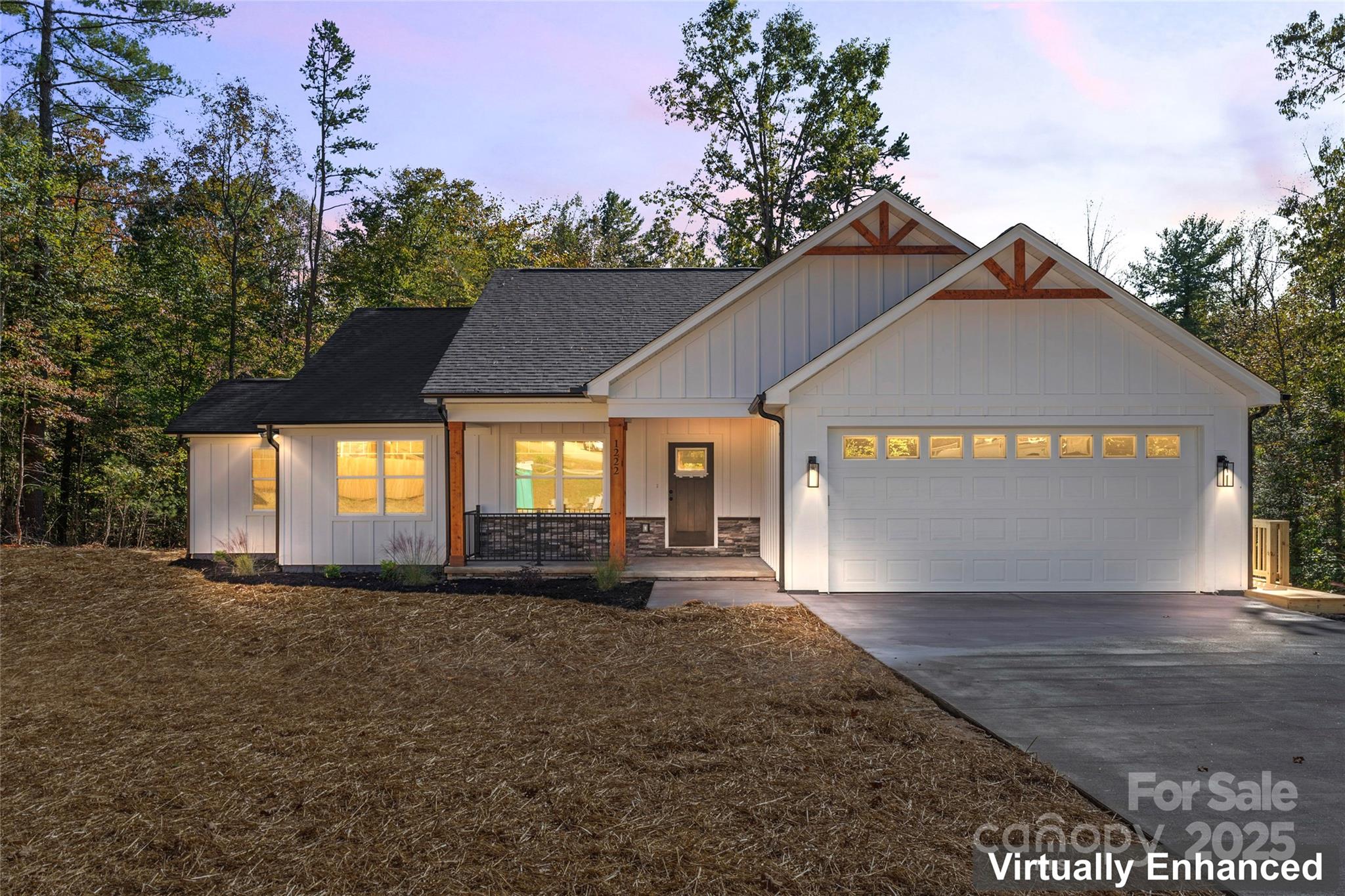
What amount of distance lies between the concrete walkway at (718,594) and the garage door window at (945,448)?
2909 mm

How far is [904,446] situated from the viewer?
38.9 feet

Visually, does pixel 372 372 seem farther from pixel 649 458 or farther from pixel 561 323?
pixel 649 458

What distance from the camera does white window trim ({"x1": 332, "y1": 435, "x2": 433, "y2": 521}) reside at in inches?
579

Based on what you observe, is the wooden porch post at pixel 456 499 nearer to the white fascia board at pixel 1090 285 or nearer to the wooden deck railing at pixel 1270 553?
the white fascia board at pixel 1090 285

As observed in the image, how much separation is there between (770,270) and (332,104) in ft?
61.3

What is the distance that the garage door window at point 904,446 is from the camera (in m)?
11.9

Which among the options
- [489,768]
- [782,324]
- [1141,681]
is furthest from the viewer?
[782,324]

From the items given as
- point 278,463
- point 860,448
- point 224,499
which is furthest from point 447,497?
point 860,448

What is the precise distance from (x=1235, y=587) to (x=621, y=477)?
29.2ft

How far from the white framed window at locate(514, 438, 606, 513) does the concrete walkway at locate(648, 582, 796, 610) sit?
3.06 meters

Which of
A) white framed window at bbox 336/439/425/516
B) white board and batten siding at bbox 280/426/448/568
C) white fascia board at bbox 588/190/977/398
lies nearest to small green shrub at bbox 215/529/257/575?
white board and batten siding at bbox 280/426/448/568

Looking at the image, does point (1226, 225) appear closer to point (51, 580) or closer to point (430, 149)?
point (430, 149)

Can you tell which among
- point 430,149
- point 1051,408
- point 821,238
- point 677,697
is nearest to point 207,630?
point 677,697

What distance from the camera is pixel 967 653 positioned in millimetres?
8031
